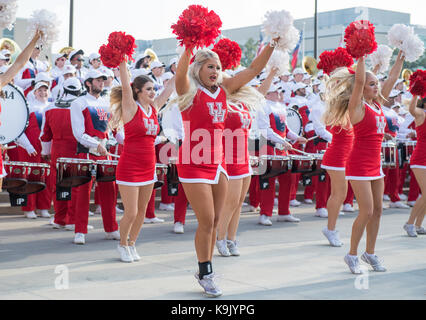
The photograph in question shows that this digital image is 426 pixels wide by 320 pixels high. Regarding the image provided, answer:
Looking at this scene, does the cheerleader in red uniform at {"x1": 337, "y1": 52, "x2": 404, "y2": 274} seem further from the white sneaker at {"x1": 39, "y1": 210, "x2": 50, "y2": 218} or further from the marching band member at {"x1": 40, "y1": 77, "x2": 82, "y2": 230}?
the white sneaker at {"x1": 39, "y1": 210, "x2": 50, "y2": 218}

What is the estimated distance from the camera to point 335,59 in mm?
7457

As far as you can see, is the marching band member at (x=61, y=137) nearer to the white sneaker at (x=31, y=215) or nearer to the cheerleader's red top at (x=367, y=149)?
the white sneaker at (x=31, y=215)

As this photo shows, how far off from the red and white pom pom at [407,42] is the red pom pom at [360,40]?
136 centimetres

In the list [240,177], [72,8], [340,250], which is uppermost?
[72,8]

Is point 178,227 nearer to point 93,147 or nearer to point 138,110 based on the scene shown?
point 93,147

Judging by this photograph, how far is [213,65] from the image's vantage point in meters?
5.25

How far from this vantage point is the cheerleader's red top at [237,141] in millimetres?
6793

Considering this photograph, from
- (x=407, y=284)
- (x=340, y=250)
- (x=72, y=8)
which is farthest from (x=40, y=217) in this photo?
(x=72, y=8)

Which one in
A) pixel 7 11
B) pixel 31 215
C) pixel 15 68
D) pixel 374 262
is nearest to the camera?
pixel 7 11

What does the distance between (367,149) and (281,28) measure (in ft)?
5.70

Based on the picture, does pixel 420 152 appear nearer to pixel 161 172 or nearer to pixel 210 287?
pixel 161 172

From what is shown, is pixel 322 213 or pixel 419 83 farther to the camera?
pixel 322 213

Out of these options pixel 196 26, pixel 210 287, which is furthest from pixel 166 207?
pixel 196 26
